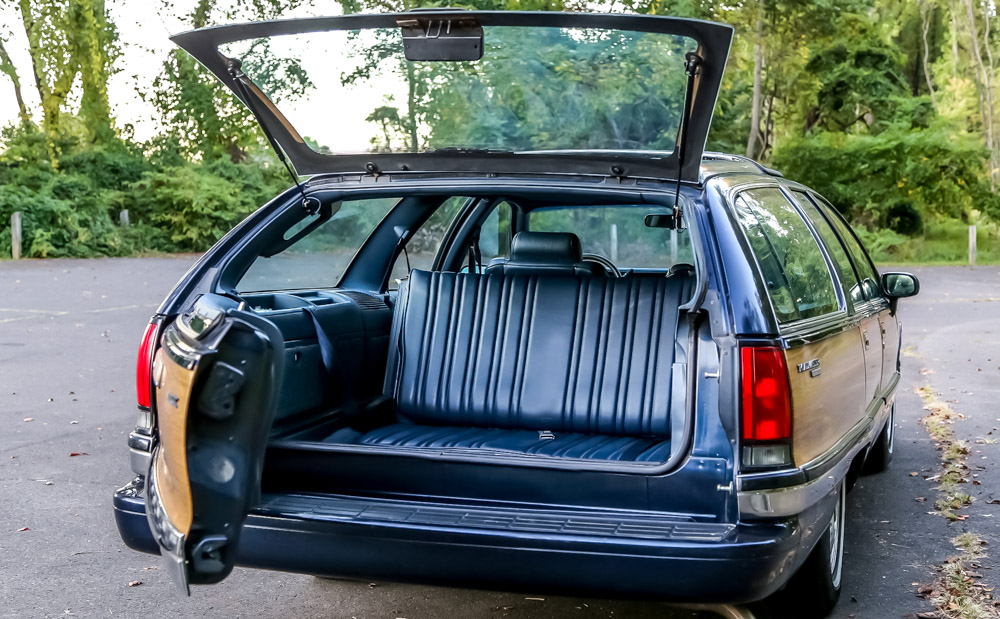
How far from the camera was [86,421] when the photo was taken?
745cm

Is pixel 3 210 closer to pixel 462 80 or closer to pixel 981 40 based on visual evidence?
pixel 462 80

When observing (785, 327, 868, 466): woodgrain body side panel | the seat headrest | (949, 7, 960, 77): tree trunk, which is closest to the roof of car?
(785, 327, 868, 466): woodgrain body side panel

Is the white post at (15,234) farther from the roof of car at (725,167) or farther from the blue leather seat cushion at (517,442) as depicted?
the roof of car at (725,167)

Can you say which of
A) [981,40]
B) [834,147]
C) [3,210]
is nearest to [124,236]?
[3,210]

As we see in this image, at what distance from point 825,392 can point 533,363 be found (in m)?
1.30

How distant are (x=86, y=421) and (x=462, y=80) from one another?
495 centimetres

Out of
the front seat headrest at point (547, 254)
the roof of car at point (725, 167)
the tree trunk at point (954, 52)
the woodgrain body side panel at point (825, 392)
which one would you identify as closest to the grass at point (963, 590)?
the woodgrain body side panel at point (825, 392)

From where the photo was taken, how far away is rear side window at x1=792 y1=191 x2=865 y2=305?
4598 millimetres

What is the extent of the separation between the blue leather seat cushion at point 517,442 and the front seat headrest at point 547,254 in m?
0.92

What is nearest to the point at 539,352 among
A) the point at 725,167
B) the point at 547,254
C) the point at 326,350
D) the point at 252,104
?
the point at 547,254

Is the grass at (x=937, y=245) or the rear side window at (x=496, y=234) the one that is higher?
the rear side window at (x=496, y=234)

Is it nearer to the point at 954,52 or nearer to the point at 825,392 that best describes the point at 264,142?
the point at 825,392

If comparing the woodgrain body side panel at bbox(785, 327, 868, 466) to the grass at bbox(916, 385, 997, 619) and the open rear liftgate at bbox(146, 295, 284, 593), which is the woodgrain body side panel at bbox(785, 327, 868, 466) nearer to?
→ the grass at bbox(916, 385, 997, 619)

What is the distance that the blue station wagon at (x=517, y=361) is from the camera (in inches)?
117
